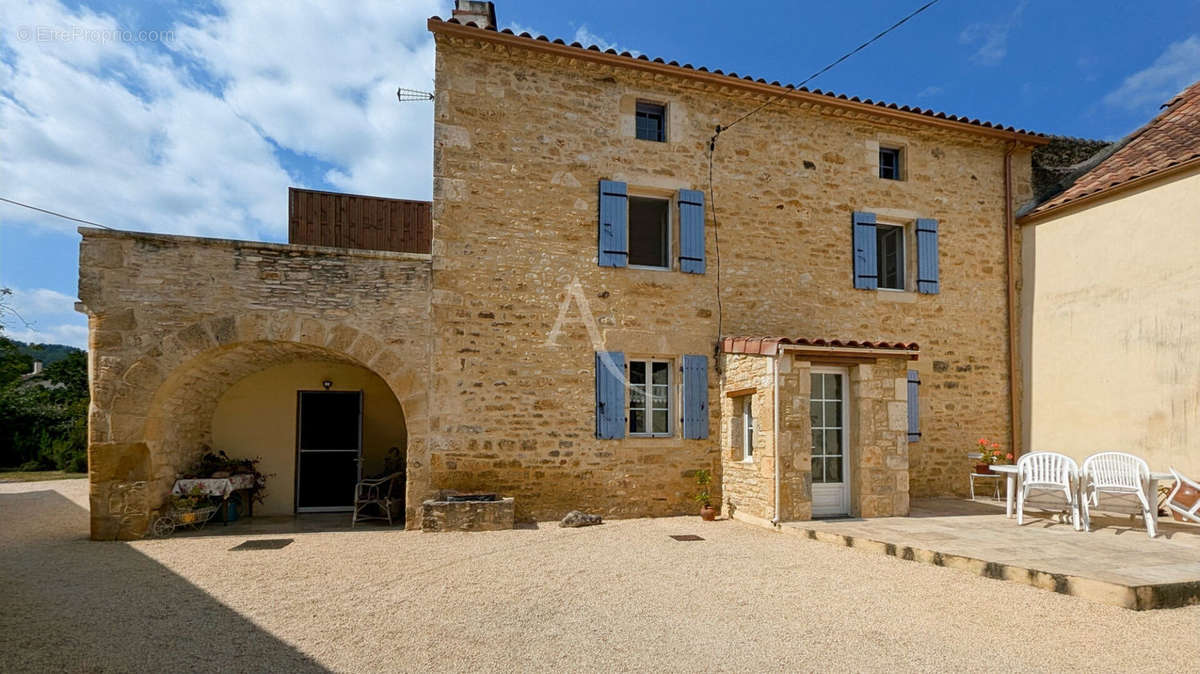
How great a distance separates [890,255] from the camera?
9297 mm

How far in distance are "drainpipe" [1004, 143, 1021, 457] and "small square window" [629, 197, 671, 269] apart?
5160mm

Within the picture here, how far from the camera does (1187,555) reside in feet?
16.7

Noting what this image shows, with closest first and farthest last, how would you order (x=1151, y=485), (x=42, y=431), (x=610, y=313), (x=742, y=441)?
(x=1151, y=485)
(x=742, y=441)
(x=610, y=313)
(x=42, y=431)

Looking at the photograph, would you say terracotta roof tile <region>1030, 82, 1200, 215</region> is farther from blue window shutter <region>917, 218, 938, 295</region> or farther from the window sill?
the window sill

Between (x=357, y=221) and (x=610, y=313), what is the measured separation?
392 cm

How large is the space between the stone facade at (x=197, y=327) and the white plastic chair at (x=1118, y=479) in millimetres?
6798

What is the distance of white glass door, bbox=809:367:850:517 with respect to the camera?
702cm

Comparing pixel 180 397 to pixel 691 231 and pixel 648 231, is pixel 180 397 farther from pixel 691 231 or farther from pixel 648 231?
pixel 691 231

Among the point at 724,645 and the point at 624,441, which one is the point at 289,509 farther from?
the point at 724,645

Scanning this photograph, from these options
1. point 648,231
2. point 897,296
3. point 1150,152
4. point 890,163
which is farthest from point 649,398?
point 1150,152

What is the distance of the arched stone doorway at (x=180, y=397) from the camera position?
6453 millimetres

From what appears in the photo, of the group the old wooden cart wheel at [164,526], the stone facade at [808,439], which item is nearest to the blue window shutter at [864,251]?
the stone facade at [808,439]

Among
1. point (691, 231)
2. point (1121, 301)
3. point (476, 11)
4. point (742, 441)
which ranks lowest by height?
point (742, 441)

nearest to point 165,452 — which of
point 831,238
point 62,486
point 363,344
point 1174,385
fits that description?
point 363,344
